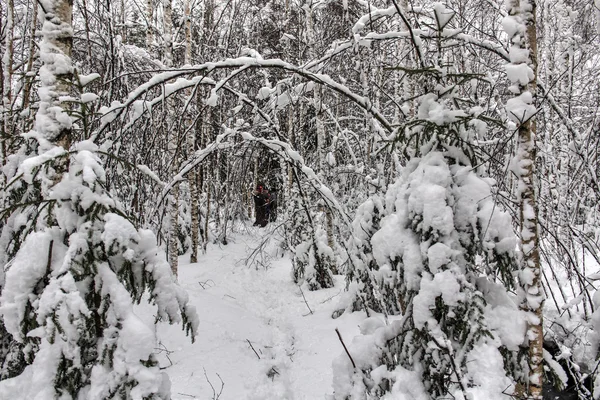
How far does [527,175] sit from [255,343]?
14.6 ft

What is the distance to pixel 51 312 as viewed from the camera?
193 cm

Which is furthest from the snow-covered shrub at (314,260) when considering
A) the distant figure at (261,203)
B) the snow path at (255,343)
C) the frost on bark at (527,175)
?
the frost on bark at (527,175)

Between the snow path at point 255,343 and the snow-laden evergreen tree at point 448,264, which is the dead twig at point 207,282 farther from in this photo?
the snow-laden evergreen tree at point 448,264

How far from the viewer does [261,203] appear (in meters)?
13.4

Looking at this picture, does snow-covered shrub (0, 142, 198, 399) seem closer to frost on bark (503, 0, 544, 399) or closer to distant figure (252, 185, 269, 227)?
frost on bark (503, 0, 544, 399)

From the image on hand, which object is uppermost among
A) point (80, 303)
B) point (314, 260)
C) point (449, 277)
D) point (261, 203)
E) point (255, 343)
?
point (449, 277)

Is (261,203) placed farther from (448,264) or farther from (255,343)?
(448,264)

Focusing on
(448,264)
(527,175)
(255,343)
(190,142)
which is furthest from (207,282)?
(527,175)

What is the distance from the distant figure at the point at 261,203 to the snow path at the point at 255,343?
482cm

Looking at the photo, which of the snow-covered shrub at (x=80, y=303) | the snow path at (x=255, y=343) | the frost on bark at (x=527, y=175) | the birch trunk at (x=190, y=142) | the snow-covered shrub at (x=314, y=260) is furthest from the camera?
the snow-covered shrub at (x=314, y=260)

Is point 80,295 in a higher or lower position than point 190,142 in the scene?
lower

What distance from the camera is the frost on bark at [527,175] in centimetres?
212

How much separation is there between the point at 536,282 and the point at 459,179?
28.6 inches

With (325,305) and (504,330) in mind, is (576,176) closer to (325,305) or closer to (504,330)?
(504,330)
